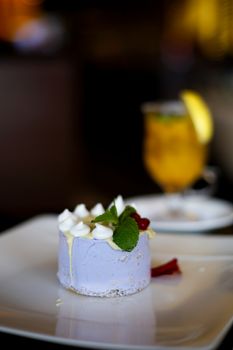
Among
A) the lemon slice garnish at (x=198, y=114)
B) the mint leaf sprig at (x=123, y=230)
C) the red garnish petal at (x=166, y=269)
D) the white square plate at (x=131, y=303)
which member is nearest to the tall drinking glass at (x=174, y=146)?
the lemon slice garnish at (x=198, y=114)

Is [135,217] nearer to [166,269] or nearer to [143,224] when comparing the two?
[143,224]

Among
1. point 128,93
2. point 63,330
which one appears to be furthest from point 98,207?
point 128,93

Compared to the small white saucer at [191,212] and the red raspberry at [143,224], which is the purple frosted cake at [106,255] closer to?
the red raspberry at [143,224]

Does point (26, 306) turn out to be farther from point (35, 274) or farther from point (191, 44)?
point (191, 44)

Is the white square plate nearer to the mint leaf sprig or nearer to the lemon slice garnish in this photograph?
the mint leaf sprig

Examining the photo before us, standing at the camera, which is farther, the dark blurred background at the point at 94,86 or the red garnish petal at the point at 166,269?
the dark blurred background at the point at 94,86

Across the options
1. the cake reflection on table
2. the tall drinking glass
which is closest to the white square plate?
the cake reflection on table
